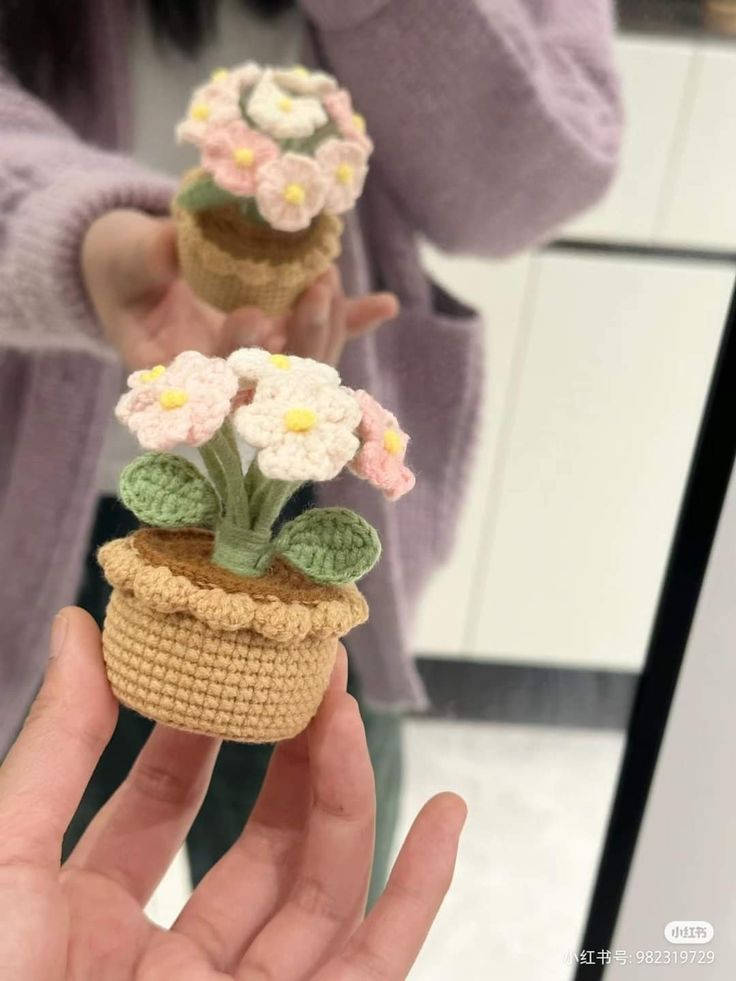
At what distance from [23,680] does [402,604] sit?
6.6 inches

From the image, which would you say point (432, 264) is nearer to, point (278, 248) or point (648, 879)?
point (278, 248)

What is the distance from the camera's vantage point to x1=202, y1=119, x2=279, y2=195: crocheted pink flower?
0.28m

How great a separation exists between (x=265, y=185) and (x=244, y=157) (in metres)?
0.01

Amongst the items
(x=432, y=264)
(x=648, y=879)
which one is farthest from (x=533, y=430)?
(x=648, y=879)

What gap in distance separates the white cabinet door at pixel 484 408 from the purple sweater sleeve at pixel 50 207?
14cm

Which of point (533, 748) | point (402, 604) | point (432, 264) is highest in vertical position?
point (432, 264)

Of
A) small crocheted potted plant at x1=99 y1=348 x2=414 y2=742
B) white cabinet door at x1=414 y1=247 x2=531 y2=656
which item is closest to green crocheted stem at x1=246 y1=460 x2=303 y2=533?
small crocheted potted plant at x1=99 y1=348 x2=414 y2=742

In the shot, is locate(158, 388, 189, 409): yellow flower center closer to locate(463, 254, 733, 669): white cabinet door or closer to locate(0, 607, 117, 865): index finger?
locate(0, 607, 117, 865): index finger

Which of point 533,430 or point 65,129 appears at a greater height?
point 65,129

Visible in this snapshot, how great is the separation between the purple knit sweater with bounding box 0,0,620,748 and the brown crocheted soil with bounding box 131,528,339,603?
0.30 ft

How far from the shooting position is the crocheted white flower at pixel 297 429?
0.61 feet

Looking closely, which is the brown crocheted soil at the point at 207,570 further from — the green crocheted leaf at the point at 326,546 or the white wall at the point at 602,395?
the white wall at the point at 602,395

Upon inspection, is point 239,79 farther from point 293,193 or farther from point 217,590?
point 217,590

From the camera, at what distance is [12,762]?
22 centimetres
